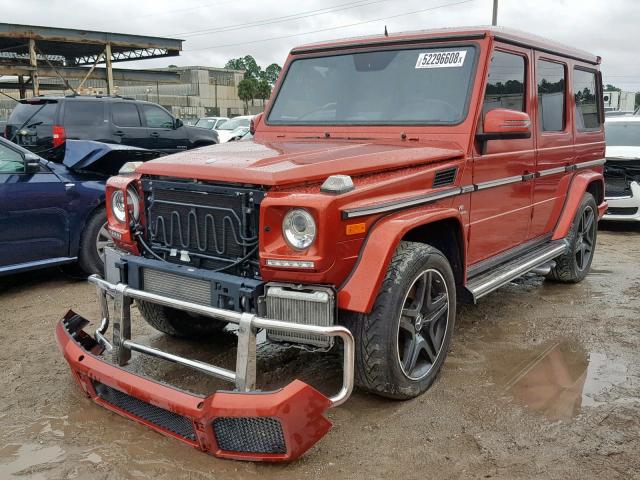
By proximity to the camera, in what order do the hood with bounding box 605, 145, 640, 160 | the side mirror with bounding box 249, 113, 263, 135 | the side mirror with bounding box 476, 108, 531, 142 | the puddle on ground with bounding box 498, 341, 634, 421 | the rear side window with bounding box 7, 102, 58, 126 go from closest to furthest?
1. the puddle on ground with bounding box 498, 341, 634, 421
2. the side mirror with bounding box 476, 108, 531, 142
3. the side mirror with bounding box 249, 113, 263, 135
4. the hood with bounding box 605, 145, 640, 160
5. the rear side window with bounding box 7, 102, 58, 126

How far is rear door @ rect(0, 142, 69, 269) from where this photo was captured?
5520mm

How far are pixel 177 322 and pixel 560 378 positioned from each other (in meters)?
2.58

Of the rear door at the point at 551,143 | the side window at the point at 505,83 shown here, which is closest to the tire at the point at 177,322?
the side window at the point at 505,83

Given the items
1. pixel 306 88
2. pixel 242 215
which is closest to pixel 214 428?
pixel 242 215

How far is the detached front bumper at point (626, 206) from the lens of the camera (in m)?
9.06

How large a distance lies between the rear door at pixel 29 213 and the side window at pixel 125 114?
17.8 ft

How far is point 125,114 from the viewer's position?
36.9 feet

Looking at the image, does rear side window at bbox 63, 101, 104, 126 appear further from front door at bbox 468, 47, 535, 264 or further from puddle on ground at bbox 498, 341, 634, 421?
puddle on ground at bbox 498, 341, 634, 421

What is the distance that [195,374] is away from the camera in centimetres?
398

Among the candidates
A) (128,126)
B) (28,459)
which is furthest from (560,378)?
(128,126)

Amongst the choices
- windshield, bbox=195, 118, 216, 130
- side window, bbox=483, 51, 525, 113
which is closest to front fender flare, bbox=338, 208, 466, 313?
side window, bbox=483, 51, 525, 113

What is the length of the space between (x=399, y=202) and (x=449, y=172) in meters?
0.65

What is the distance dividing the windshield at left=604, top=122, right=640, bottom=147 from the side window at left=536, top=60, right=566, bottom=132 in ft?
17.0

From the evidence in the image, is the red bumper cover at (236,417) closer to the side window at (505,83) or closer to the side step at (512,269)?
the side step at (512,269)
